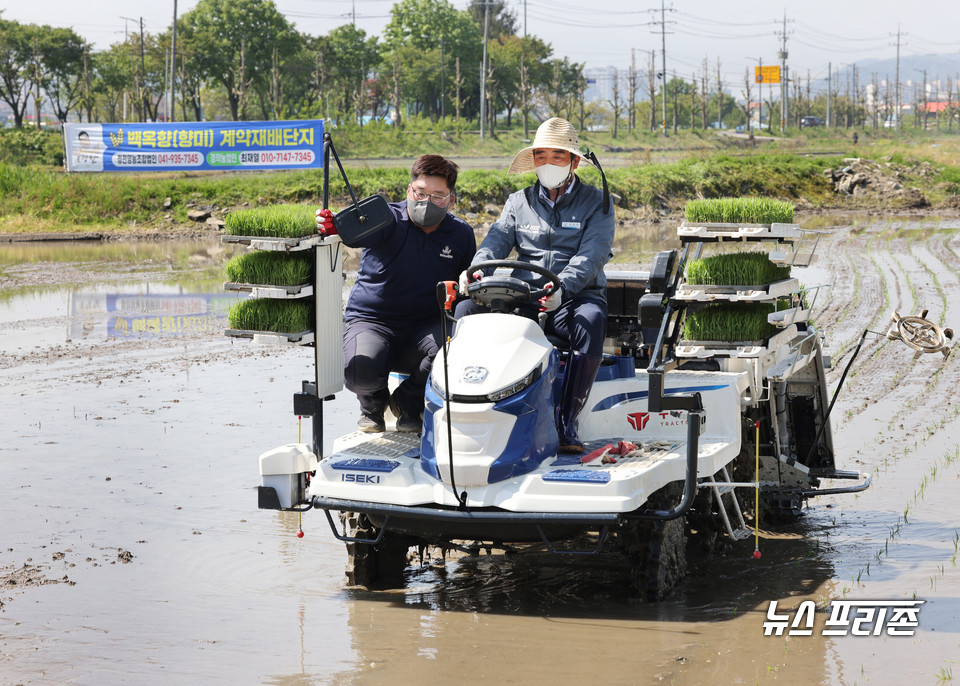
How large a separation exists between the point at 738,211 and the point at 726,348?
757 millimetres

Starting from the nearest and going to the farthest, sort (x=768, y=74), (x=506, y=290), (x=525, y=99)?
(x=506, y=290) < (x=525, y=99) < (x=768, y=74)

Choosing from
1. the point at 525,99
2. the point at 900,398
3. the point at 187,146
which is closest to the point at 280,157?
the point at 187,146

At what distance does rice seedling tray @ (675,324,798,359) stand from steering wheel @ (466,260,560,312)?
88cm

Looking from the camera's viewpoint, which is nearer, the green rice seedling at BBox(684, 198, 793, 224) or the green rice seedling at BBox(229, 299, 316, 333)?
the green rice seedling at BBox(229, 299, 316, 333)

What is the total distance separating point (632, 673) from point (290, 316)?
2612mm

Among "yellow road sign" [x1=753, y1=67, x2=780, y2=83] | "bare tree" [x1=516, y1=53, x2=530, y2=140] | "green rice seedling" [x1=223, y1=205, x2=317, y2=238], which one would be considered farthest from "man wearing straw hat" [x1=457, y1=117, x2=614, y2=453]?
"yellow road sign" [x1=753, y1=67, x2=780, y2=83]

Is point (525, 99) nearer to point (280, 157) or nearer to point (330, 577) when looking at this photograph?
point (280, 157)

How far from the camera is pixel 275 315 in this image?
635cm

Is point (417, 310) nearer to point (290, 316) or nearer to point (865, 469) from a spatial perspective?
point (290, 316)

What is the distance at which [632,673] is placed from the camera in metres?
4.85

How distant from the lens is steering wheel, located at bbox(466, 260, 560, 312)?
19.6 ft

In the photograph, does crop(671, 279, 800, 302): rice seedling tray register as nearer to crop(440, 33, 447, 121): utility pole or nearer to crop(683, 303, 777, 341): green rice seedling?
crop(683, 303, 777, 341): green rice seedling

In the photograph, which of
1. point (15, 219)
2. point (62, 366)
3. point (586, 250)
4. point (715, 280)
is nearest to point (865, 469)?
point (715, 280)

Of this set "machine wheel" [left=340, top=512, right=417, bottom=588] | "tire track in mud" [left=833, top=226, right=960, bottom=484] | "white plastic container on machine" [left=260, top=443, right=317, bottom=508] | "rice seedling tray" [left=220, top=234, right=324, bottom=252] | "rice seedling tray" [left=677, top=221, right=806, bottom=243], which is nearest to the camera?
"white plastic container on machine" [left=260, top=443, right=317, bottom=508]
